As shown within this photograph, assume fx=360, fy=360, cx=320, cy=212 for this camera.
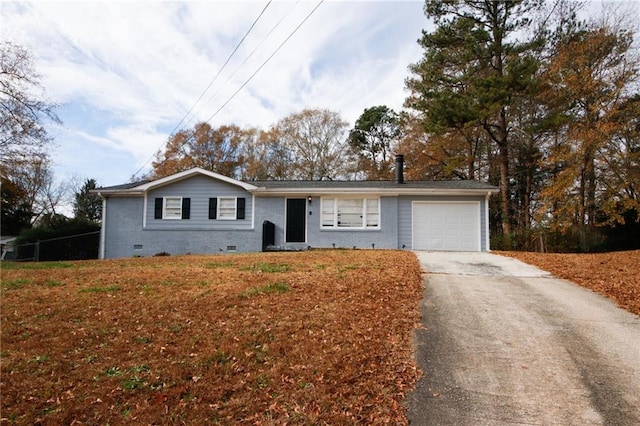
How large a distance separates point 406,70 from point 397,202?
10.5 meters

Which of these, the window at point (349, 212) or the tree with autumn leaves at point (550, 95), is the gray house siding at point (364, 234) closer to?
the window at point (349, 212)

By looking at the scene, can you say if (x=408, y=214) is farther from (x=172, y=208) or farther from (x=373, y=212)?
(x=172, y=208)

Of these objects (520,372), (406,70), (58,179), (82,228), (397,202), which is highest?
(406,70)

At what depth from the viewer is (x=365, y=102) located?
30.7 m

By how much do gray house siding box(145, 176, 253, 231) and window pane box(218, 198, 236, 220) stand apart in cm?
17

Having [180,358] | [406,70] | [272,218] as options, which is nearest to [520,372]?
[180,358]

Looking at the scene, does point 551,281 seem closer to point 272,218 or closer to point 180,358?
point 180,358

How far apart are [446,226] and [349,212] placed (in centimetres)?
384

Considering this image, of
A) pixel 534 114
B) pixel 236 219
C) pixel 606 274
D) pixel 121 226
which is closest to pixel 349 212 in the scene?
pixel 236 219

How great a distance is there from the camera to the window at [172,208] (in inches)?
588

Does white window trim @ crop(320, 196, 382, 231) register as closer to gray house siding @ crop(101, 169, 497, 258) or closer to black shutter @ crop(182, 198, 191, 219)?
gray house siding @ crop(101, 169, 497, 258)

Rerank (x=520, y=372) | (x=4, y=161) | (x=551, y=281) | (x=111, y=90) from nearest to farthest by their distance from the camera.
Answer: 1. (x=520, y=372)
2. (x=551, y=281)
3. (x=111, y=90)
4. (x=4, y=161)

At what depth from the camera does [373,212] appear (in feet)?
47.2

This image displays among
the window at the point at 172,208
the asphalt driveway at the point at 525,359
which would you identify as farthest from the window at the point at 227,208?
the asphalt driveway at the point at 525,359
